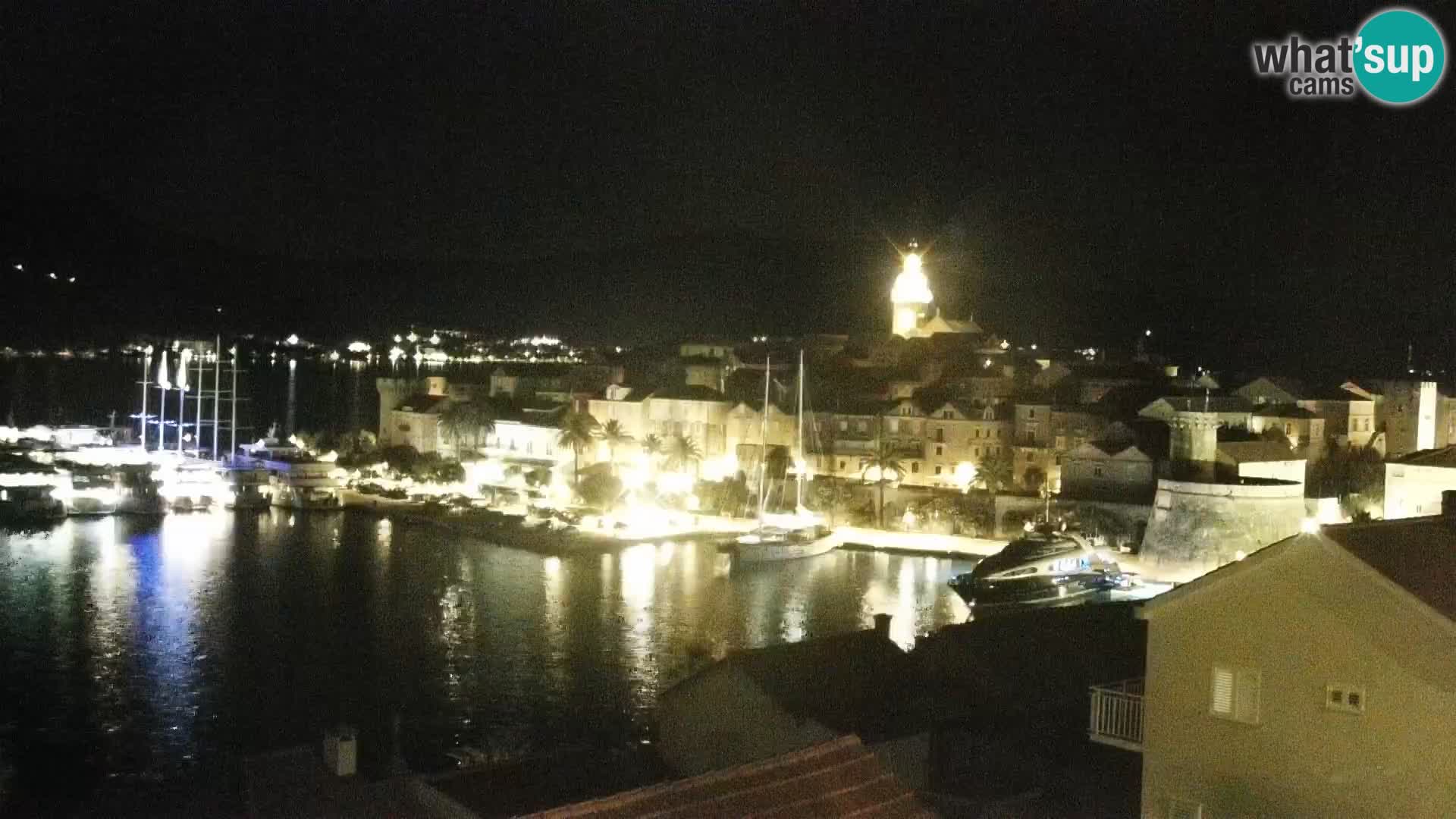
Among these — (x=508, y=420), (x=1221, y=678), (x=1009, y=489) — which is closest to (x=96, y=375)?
(x=508, y=420)

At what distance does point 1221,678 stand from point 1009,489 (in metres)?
16.6

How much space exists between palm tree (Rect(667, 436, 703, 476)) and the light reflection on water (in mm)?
4821

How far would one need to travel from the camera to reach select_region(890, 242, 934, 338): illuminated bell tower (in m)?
32.0

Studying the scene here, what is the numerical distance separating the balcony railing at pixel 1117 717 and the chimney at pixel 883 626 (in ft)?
9.57

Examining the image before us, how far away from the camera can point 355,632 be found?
13266 millimetres

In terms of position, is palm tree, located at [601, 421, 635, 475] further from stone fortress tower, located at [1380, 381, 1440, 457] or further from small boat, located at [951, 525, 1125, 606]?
stone fortress tower, located at [1380, 381, 1440, 457]

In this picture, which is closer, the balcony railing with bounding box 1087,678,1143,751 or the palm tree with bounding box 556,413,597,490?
the balcony railing with bounding box 1087,678,1143,751

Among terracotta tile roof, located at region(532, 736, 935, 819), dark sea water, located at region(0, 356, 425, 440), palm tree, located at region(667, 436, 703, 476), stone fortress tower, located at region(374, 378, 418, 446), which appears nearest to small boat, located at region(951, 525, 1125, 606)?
palm tree, located at region(667, 436, 703, 476)

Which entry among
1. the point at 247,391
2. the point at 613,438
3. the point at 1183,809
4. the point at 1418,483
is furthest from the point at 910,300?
the point at 247,391

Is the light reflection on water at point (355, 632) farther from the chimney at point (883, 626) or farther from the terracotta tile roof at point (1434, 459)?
the terracotta tile roof at point (1434, 459)

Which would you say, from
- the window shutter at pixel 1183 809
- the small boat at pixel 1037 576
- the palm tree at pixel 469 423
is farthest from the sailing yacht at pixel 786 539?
the window shutter at pixel 1183 809

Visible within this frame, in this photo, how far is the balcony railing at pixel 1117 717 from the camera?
423 cm

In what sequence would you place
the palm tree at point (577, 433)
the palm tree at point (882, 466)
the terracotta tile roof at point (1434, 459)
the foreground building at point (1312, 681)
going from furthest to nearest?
the palm tree at point (577, 433) → the palm tree at point (882, 466) → the terracotta tile roof at point (1434, 459) → the foreground building at point (1312, 681)

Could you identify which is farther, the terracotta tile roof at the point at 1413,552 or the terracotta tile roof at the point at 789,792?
the terracotta tile roof at the point at 1413,552
